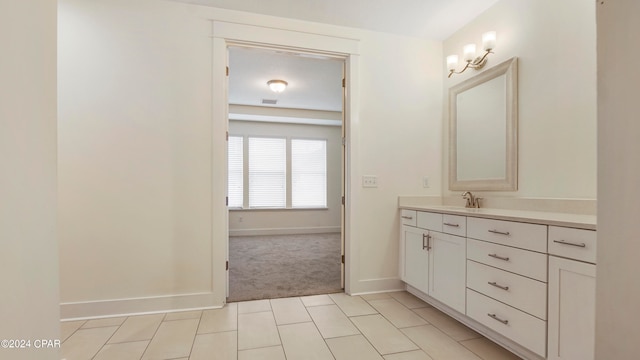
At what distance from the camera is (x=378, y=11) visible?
2537 millimetres

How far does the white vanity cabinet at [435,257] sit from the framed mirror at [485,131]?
0.57 metres

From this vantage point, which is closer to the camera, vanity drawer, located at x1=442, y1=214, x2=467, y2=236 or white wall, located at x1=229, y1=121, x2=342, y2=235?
vanity drawer, located at x1=442, y1=214, x2=467, y2=236

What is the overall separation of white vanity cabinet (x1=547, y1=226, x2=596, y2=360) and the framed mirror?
89 centimetres

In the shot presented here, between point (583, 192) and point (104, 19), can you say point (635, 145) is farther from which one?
point (104, 19)

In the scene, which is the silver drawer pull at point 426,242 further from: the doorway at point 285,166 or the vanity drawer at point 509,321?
the doorway at point 285,166

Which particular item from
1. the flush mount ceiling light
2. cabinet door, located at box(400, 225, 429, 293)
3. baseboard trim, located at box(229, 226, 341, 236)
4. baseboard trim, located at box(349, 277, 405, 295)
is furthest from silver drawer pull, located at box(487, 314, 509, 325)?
baseboard trim, located at box(229, 226, 341, 236)

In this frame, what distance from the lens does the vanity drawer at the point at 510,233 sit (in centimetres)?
155

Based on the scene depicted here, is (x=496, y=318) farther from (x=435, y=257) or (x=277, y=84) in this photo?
(x=277, y=84)

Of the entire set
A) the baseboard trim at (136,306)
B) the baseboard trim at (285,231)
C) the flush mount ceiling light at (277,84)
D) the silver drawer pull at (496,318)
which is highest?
the flush mount ceiling light at (277,84)

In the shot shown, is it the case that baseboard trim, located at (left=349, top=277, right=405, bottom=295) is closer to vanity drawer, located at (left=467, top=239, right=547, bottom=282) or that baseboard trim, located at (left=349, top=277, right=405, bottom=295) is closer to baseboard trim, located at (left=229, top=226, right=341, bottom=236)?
vanity drawer, located at (left=467, top=239, right=547, bottom=282)

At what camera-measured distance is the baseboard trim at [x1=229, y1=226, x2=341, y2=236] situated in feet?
20.2
